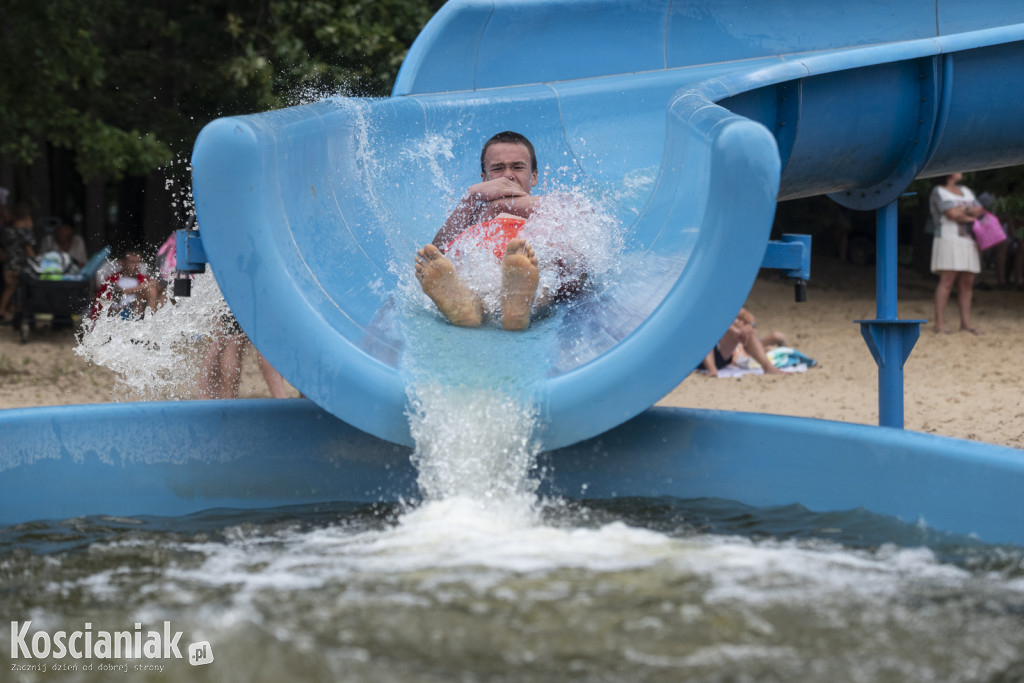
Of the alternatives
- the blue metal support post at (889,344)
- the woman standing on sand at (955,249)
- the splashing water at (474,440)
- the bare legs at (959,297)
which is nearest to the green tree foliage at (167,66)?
the blue metal support post at (889,344)

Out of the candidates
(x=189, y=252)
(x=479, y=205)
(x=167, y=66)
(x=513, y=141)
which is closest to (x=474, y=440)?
(x=189, y=252)

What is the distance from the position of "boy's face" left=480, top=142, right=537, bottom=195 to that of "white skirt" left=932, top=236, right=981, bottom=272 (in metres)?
4.66

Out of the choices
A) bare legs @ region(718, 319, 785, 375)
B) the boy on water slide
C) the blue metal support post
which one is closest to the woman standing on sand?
bare legs @ region(718, 319, 785, 375)

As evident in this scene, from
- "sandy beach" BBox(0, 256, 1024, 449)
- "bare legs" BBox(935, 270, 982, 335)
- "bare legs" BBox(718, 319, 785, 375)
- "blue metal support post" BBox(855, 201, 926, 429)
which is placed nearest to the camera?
"blue metal support post" BBox(855, 201, 926, 429)

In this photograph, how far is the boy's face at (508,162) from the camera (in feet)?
14.3

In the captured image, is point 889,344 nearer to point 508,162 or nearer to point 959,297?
point 508,162

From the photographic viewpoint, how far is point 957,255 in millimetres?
8000

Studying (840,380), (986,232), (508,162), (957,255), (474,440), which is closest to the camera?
(474,440)

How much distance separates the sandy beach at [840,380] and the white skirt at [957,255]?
19.5 inches

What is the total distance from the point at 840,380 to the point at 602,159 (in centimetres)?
258

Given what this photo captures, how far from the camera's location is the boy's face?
436 cm

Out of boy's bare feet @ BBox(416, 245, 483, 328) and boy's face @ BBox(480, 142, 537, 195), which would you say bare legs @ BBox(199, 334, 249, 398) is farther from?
boy's bare feet @ BBox(416, 245, 483, 328)

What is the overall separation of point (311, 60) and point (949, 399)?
15.8ft

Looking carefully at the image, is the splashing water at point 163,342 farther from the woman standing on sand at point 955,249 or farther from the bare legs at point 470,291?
the woman standing on sand at point 955,249
